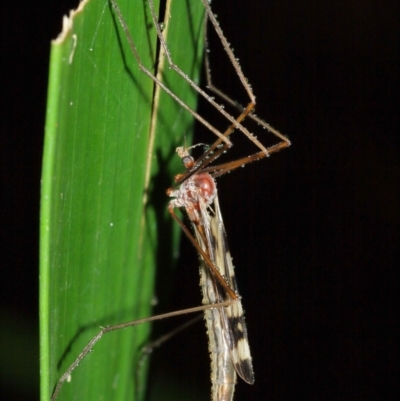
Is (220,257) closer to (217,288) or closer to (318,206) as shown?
(217,288)

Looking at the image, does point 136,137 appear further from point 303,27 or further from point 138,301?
point 303,27

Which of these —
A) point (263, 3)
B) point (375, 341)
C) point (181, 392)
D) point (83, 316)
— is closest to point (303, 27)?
point (263, 3)

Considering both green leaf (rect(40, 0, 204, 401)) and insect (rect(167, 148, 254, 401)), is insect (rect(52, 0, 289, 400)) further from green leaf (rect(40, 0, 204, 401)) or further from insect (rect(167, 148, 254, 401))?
green leaf (rect(40, 0, 204, 401))

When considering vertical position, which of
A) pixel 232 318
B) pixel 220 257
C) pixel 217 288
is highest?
pixel 220 257

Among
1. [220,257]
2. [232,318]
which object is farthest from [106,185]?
[232,318]

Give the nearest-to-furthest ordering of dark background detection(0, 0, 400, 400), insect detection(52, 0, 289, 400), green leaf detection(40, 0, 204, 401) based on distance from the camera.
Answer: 1. green leaf detection(40, 0, 204, 401)
2. insect detection(52, 0, 289, 400)
3. dark background detection(0, 0, 400, 400)

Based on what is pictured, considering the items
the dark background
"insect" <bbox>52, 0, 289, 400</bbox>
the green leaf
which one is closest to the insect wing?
"insect" <bbox>52, 0, 289, 400</bbox>
